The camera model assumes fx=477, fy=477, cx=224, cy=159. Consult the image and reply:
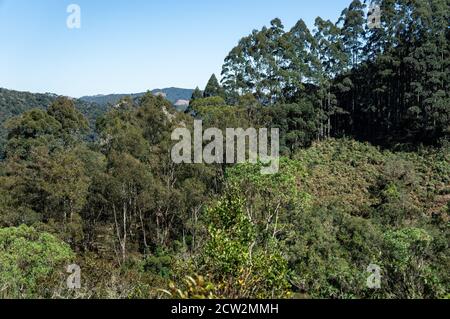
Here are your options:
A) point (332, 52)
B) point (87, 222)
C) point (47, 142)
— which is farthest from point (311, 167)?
point (47, 142)

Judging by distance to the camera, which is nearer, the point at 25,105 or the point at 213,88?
the point at 213,88

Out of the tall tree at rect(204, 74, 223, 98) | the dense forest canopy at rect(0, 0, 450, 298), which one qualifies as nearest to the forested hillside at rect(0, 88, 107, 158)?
the tall tree at rect(204, 74, 223, 98)

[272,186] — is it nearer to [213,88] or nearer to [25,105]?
[213,88]

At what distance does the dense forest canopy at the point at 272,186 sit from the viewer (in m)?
9.03

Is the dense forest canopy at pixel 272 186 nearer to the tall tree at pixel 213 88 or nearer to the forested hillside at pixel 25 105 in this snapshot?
the tall tree at pixel 213 88

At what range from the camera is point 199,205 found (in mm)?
20078

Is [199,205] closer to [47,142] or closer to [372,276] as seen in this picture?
[372,276]

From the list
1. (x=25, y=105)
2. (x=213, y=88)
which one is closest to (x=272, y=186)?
(x=213, y=88)

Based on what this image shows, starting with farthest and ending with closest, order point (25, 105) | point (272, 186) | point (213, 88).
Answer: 1. point (25, 105)
2. point (213, 88)
3. point (272, 186)

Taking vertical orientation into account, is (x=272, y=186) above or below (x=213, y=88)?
below

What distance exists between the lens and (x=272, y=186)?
1628cm

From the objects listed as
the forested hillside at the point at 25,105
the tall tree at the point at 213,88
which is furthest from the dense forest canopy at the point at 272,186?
the forested hillside at the point at 25,105

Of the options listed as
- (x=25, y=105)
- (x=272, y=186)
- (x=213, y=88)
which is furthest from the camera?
(x=25, y=105)

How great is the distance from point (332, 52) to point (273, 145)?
376 inches
